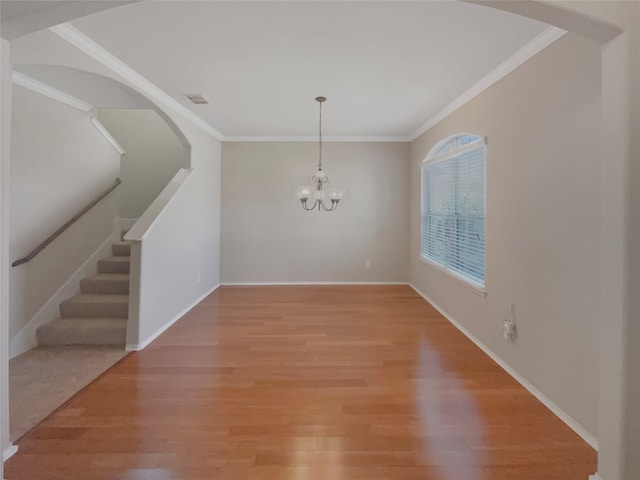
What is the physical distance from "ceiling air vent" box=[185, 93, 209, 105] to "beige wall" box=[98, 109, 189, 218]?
6.96 ft

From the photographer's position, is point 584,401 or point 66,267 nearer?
point 584,401

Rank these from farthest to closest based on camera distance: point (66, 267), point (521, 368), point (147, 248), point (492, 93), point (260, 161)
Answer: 1. point (260, 161)
2. point (66, 267)
3. point (147, 248)
4. point (492, 93)
5. point (521, 368)

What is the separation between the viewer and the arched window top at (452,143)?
388cm

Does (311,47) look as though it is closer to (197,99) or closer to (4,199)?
(197,99)

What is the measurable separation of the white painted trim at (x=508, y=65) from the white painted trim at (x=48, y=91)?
4.33 meters

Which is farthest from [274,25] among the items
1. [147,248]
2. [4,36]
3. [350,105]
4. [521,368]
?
[521,368]

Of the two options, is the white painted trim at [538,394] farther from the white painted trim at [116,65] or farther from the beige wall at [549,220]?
the white painted trim at [116,65]

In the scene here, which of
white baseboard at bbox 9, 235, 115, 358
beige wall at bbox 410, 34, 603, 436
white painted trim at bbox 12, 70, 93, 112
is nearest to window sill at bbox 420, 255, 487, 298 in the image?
beige wall at bbox 410, 34, 603, 436

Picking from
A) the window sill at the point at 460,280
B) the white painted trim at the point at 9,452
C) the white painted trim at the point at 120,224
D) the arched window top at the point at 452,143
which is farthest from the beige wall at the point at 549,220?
the white painted trim at the point at 120,224

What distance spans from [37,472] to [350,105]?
4071mm

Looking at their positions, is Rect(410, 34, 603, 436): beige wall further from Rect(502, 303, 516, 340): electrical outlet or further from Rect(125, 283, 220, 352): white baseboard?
Rect(125, 283, 220, 352): white baseboard

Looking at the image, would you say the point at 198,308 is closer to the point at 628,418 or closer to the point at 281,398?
the point at 281,398

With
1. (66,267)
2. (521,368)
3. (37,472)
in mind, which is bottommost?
(37,472)

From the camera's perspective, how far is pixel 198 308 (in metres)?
4.77
